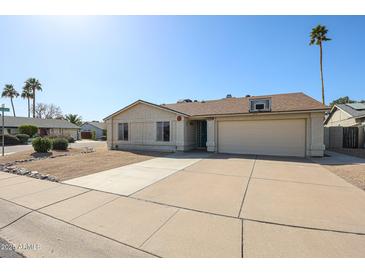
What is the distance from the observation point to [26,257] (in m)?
2.47

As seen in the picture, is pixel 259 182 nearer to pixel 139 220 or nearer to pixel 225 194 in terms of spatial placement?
pixel 225 194

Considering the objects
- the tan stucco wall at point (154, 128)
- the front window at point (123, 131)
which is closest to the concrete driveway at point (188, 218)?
the tan stucco wall at point (154, 128)

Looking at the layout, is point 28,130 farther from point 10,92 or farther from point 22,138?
point 10,92

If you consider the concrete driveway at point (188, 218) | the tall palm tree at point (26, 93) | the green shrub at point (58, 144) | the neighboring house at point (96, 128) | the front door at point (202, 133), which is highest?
the tall palm tree at point (26, 93)

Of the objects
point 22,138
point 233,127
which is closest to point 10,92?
point 22,138

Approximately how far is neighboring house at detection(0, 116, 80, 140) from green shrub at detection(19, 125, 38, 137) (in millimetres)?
1744

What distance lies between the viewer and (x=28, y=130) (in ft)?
94.0

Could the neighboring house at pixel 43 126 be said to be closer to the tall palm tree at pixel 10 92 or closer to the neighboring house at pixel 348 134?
the tall palm tree at pixel 10 92

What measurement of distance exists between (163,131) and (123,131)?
12.5 ft

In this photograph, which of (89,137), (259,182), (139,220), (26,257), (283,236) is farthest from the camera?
(89,137)

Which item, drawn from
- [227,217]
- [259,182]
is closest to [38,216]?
[227,217]

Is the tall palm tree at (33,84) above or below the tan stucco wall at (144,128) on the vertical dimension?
above

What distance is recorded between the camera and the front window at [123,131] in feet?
50.3

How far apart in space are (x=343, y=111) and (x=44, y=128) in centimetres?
4358
